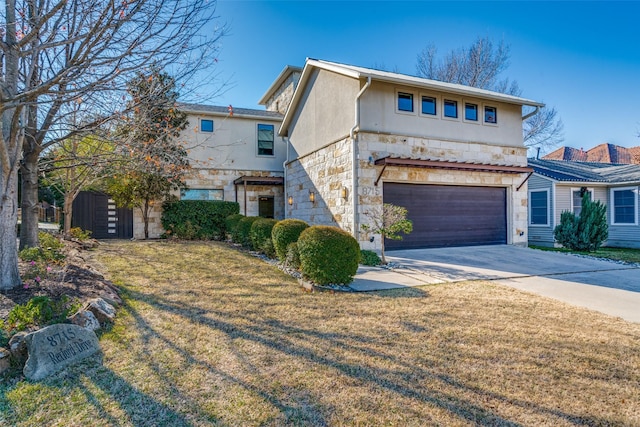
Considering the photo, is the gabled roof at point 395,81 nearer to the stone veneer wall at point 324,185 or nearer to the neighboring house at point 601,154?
the stone veneer wall at point 324,185

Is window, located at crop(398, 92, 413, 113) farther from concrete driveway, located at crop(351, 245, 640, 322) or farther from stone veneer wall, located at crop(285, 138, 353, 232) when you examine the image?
concrete driveway, located at crop(351, 245, 640, 322)

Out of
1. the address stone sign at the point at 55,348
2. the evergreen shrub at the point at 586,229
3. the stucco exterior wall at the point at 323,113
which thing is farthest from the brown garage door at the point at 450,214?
the address stone sign at the point at 55,348

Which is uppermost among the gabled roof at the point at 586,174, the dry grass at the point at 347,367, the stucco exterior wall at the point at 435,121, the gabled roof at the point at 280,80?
the gabled roof at the point at 280,80

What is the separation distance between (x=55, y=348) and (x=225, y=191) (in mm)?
12593

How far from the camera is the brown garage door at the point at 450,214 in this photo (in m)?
10.4

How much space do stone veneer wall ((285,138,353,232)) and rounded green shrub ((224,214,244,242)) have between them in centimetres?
234

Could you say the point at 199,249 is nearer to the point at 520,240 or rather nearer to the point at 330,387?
the point at 330,387

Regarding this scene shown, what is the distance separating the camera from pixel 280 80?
19266 mm

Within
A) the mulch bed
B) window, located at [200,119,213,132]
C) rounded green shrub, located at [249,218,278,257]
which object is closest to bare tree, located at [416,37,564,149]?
window, located at [200,119,213,132]

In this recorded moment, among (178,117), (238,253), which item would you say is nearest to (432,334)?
(238,253)

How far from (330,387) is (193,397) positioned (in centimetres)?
106

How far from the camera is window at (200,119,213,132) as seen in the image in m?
15.2

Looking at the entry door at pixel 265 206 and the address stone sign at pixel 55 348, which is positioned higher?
the entry door at pixel 265 206

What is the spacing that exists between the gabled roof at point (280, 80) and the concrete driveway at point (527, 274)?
12.0m
